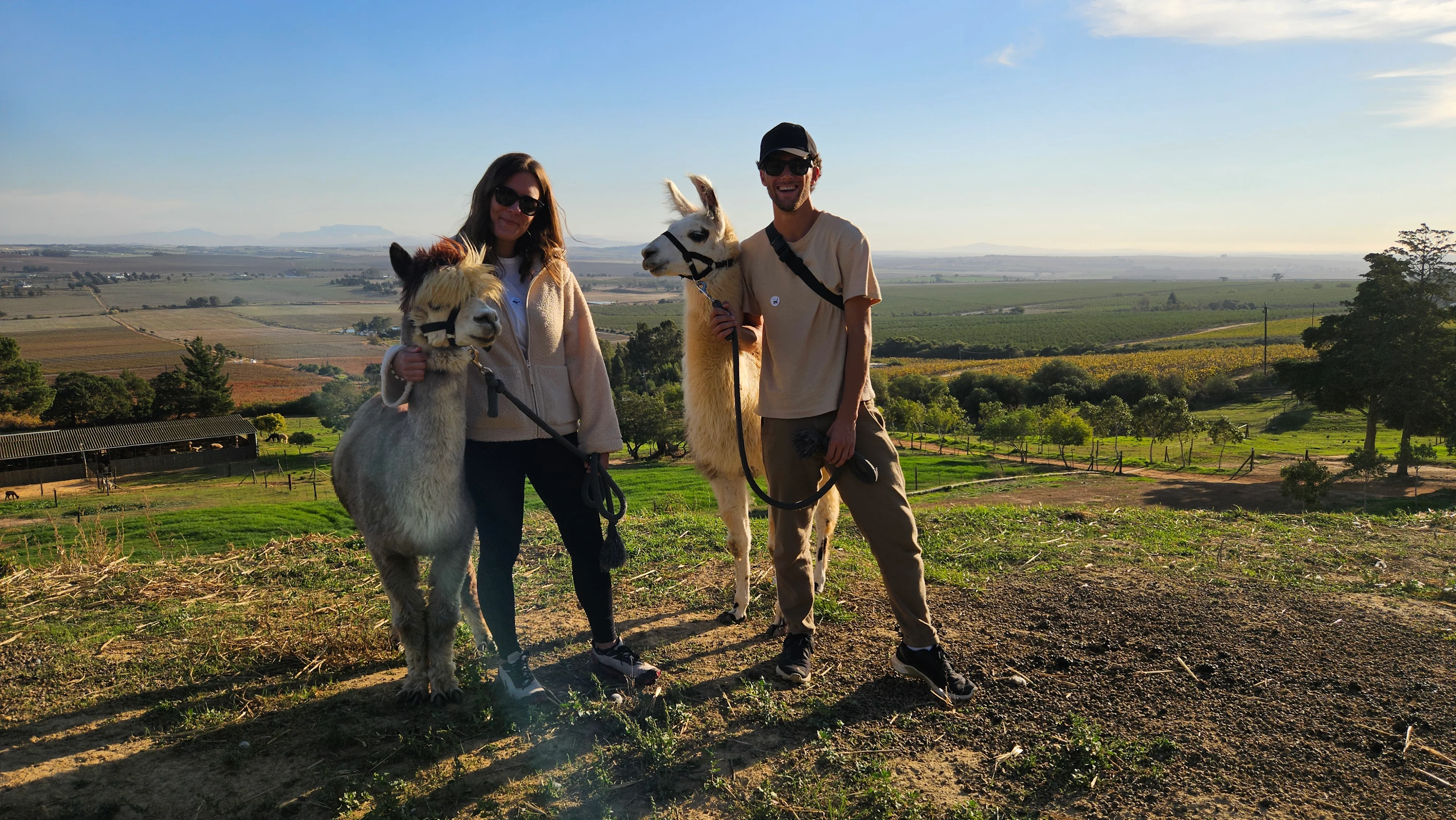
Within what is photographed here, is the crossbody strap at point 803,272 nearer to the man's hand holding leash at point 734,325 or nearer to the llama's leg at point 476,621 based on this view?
the man's hand holding leash at point 734,325

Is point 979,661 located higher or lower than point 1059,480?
higher

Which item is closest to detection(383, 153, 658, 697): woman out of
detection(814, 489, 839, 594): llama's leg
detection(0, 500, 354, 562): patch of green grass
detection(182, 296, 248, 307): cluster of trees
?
detection(814, 489, 839, 594): llama's leg

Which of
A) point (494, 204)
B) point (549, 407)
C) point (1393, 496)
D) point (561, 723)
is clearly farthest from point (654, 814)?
point (1393, 496)

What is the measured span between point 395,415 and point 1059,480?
23.3m

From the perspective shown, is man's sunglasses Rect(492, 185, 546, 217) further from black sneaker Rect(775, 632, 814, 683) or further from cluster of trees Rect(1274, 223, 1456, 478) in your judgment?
cluster of trees Rect(1274, 223, 1456, 478)

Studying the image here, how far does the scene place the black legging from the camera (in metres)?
3.66

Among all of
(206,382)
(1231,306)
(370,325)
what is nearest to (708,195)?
(370,325)

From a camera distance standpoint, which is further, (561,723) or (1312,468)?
(1312,468)

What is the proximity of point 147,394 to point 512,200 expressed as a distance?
194ft

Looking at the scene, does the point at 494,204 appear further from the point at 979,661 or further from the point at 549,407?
the point at 979,661

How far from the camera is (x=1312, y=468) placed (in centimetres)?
2103

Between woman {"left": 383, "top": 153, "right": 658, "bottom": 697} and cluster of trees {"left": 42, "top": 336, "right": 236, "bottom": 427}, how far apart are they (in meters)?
56.7

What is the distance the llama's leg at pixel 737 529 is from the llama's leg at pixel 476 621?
1527 mm

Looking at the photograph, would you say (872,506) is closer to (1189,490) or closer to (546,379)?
(546,379)
